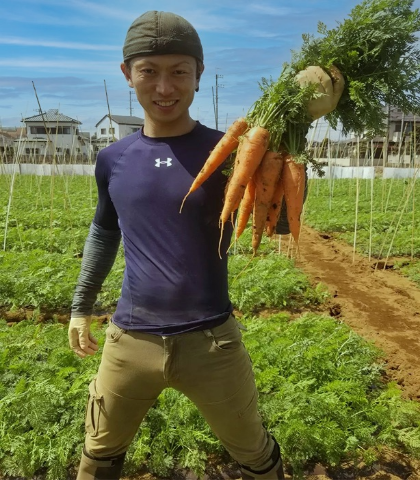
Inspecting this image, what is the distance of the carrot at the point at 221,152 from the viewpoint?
183 centimetres

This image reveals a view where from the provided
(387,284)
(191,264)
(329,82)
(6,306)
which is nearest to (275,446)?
(191,264)

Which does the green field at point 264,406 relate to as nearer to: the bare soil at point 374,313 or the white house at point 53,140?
the bare soil at point 374,313

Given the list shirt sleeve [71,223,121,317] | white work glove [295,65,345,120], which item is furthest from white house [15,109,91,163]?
white work glove [295,65,345,120]

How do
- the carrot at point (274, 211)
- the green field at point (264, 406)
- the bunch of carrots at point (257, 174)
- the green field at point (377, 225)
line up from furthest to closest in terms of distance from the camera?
the green field at point (377, 225) < the green field at point (264, 406) < the carrot at point (274, 211) < the bunch of carrots at point (257, 174)

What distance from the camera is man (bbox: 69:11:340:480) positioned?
6.11ft

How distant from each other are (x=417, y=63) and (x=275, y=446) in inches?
66.2

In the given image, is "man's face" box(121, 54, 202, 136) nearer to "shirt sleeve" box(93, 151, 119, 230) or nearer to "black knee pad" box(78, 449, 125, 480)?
"shirt sleeve" box(93, 151, 119, 230)

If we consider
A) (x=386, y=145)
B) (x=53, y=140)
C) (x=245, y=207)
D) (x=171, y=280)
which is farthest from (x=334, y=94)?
(x=53, y=140)

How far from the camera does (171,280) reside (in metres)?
1.89

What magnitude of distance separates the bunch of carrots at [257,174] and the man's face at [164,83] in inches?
9.4

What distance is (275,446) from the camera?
2041mm

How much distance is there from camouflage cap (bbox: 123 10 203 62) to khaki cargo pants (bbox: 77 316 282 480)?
1.14m

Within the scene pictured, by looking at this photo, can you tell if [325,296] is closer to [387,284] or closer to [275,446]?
[387,284]

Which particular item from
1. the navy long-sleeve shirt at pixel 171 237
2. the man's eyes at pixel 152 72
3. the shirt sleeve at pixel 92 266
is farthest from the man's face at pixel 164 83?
the shirt sleeve at pixel 92 266
